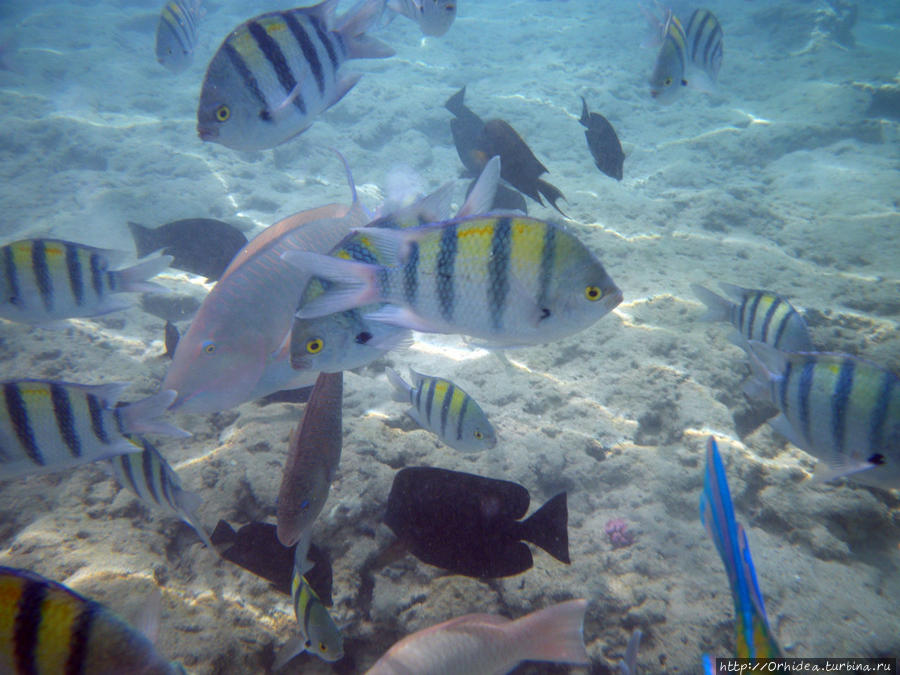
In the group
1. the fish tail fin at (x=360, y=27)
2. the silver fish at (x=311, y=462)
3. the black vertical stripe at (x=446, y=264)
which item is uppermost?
the fish tail fin at (x=360, y=27)

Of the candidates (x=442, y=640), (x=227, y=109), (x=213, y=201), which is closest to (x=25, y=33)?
(x=213, y=201)

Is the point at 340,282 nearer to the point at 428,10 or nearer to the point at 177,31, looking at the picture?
the point at 428,10

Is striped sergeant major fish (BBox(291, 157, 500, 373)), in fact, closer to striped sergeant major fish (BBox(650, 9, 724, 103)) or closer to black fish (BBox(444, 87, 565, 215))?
black fish (BBox(444, 87, 565, 215))

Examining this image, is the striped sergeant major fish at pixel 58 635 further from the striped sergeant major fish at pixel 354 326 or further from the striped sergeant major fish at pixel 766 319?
the striped sergeant major fish at pixel 766 319

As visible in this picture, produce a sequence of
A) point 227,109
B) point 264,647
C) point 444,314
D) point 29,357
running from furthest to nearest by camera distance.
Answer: point 29,357 < point 227,109 < point 264,647 < point 444,314

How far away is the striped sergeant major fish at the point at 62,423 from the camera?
202 cm

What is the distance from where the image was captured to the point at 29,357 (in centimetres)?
412

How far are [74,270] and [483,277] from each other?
→ 3.25m

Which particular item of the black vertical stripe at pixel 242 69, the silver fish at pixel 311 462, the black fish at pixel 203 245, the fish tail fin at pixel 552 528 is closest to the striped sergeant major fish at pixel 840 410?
the fish tail fin at pixel 552 528

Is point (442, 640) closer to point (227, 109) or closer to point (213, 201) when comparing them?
point (227, 109)

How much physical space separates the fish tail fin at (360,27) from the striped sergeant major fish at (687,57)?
3.29m

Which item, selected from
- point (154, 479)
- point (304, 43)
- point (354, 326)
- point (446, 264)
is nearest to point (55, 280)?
point (154, 479)

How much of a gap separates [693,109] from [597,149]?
11736 mm

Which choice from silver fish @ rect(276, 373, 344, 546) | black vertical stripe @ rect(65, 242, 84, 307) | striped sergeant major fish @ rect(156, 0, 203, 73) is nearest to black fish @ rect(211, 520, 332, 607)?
silver fish @ rect(276, 373, 344, 546)
